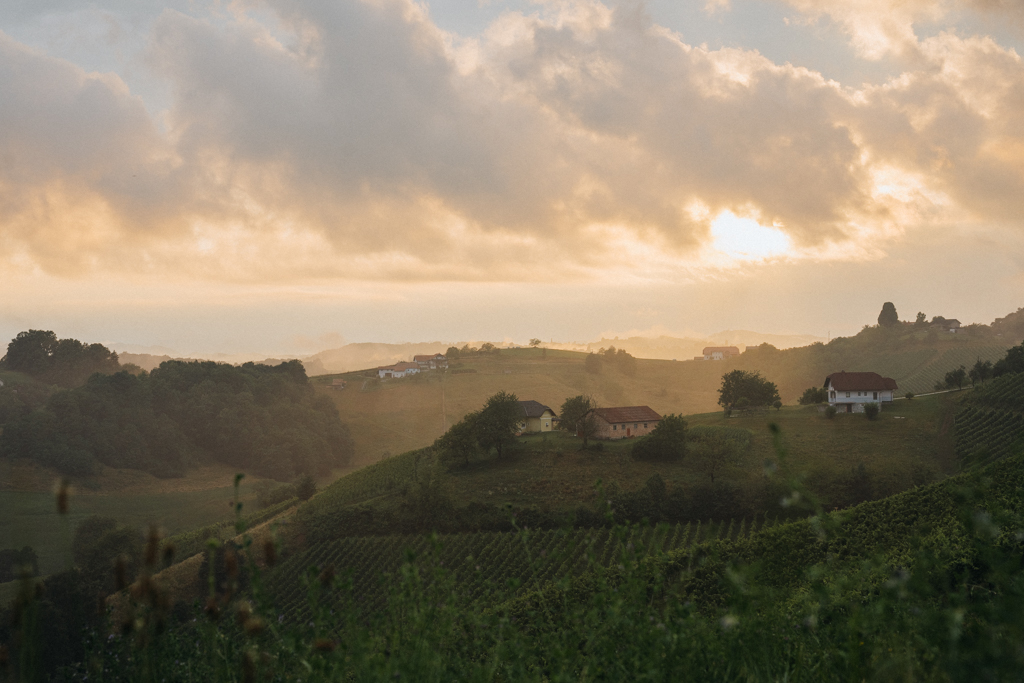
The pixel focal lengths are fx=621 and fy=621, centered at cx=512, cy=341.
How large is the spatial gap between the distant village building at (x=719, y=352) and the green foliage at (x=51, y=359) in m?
130

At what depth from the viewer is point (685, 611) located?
163 inches

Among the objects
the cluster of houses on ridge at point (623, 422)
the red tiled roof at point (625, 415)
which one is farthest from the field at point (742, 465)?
the red tiled roof at point (625, 415)

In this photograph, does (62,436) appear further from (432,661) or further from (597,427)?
(432,661)

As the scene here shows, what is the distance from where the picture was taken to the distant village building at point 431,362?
132m

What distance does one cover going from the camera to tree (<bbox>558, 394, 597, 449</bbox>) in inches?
2500

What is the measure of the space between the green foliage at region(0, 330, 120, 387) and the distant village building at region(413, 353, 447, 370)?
59808mm

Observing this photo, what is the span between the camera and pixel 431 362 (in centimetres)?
13612

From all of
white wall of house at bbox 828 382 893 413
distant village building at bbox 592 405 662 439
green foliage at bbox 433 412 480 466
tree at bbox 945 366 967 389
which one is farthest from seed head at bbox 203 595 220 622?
tree at bbox 945 366 967 389

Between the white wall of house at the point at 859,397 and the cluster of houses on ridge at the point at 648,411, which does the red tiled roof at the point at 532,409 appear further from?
the white wall of house at the point at 859,397

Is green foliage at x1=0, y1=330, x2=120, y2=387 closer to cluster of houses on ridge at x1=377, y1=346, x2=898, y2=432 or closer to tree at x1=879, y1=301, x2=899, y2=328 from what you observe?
cluster of houses on ridge at x1=377, y1=346, x2=898, y2=432

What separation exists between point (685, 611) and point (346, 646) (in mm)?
2257

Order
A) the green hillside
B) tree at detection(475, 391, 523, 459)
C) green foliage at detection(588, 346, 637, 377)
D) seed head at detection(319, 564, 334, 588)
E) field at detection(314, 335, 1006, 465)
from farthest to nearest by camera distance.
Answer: green foliage at detection(588, 346, 637, 377) < field at detection(314, 335, 1006, 465) < tree at detection(475, 391, 523, 459) < the green hillside < seed head at detection(319, 564, 334, 588)

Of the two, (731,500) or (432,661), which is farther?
(731,500)

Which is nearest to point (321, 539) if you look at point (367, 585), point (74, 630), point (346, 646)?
point (367, 585)
